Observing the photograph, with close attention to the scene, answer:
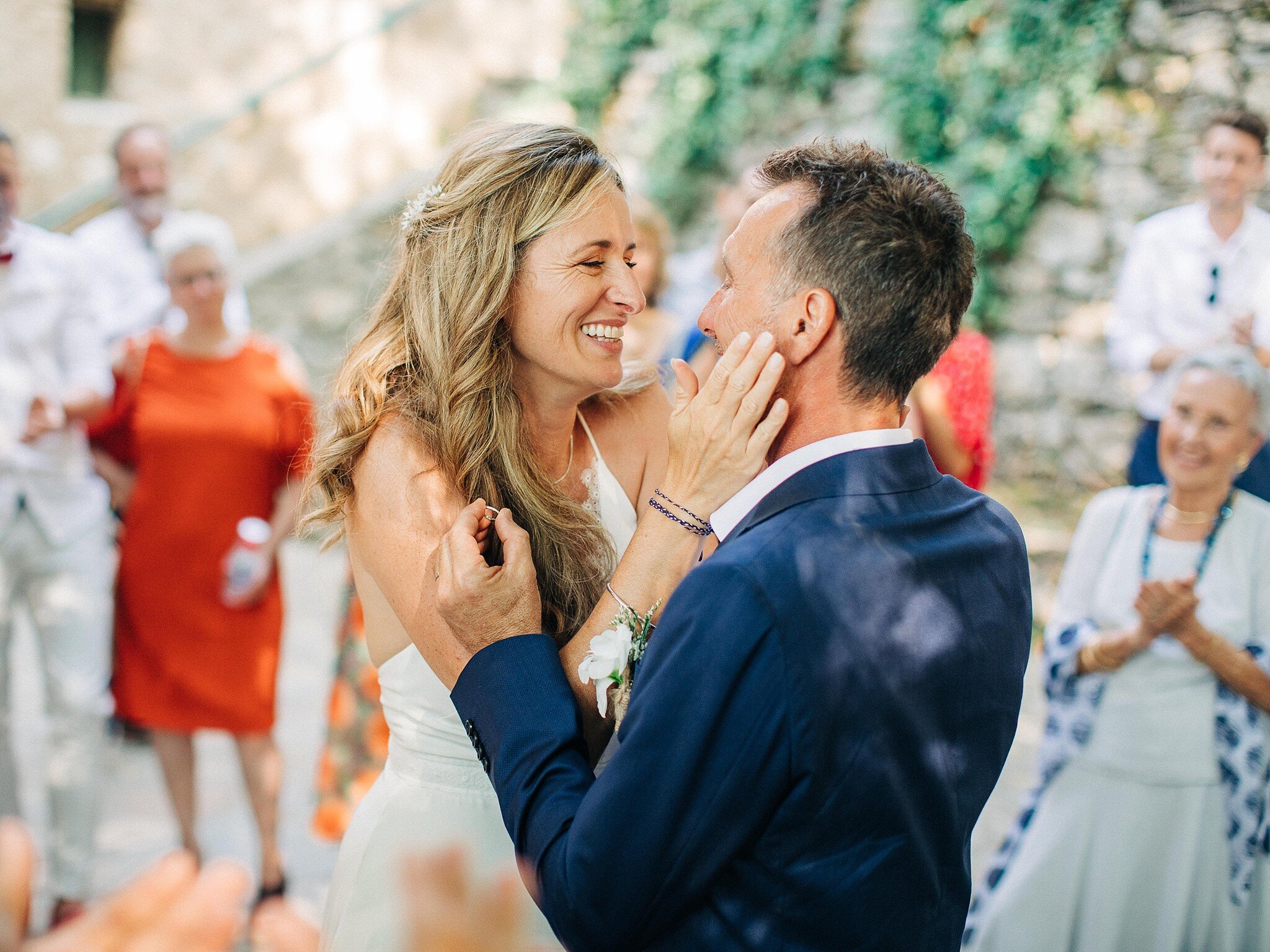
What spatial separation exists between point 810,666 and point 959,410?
290 centimetres

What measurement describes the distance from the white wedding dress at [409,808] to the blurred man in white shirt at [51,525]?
2.16 m

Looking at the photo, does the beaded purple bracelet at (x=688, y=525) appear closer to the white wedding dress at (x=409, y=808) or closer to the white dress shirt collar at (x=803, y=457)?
the white dress shirt collar at (x=803, y=457)

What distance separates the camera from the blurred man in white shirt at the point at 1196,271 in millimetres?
4883

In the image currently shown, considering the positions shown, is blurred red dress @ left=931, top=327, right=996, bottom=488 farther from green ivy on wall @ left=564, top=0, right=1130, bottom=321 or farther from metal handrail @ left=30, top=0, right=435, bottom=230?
metal handrail @ left=30, top=0, right=435, bottom=230

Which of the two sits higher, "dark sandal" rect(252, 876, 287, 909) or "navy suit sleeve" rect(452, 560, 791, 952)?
"navy suit sleeve" rect(452, 560, 791, 952)

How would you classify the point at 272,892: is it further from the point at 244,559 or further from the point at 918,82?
the point at 918,82

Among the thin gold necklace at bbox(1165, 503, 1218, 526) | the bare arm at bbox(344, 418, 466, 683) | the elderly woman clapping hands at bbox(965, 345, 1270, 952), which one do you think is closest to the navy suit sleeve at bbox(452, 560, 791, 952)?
the bare arm at bbox(344, 418, 466, 683)

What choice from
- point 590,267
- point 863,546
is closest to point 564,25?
point 590,267

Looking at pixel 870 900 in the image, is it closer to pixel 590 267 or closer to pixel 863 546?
pixel 863 546

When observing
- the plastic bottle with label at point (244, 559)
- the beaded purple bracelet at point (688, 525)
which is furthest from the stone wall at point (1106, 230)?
the beaded purple bracelet at point (688, 525)

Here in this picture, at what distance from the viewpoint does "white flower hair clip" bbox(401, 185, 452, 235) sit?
234 cm

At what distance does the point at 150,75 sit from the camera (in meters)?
11.4

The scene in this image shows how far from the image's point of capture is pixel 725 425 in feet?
5.85

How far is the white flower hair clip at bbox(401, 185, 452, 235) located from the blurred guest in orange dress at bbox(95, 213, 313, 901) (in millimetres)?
2005
